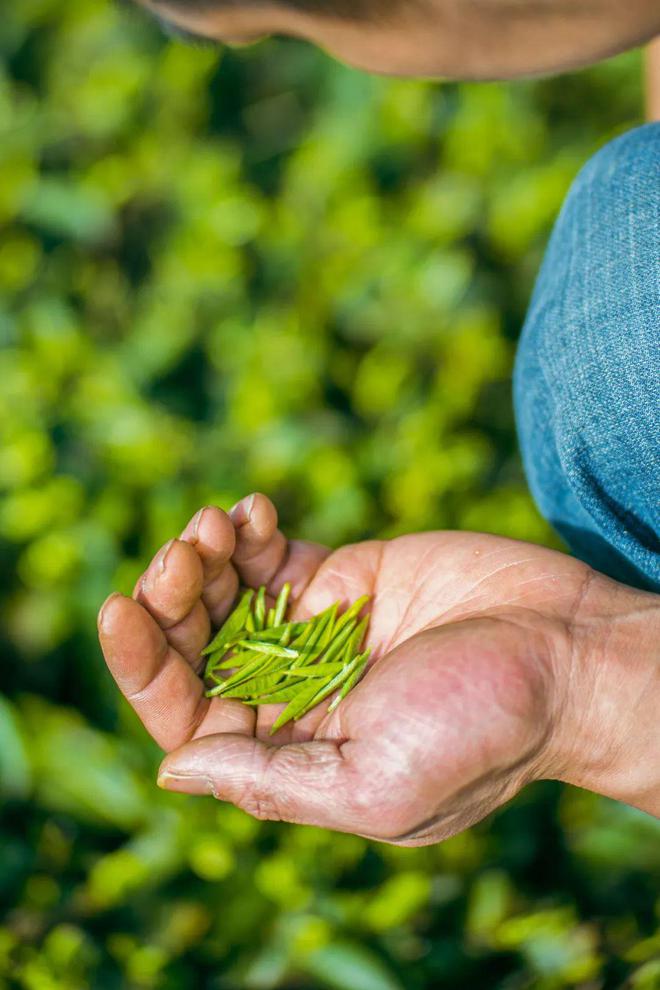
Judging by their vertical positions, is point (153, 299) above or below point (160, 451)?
above

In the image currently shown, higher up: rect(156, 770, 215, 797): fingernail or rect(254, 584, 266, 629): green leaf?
rect(254, 584, 266, 629): green leaf

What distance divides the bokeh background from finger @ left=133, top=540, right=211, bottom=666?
0.63m

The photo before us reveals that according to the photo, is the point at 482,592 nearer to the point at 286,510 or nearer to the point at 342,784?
the point at 342,784

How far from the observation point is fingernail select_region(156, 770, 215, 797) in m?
1.17

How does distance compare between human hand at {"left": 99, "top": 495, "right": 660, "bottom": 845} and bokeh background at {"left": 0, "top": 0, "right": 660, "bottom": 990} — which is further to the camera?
bokeh background at {"left": 0, "top": 0, "right": 660, "bottom": 990}

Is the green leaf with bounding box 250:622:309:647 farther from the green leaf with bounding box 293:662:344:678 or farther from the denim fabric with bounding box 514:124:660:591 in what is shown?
the denim fabric with bounding box 514:124:660:591

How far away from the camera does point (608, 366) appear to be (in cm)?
126

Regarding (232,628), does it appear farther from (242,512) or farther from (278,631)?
(242,512)

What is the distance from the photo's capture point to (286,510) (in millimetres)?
2174

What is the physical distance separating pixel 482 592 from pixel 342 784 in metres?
0.36

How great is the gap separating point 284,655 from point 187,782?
272mm

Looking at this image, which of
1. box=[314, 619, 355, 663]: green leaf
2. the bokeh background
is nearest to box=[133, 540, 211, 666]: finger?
box=[314, 619, 355, 663]: green leaf

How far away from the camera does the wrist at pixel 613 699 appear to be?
118 cm

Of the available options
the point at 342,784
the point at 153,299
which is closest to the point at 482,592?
the point at 342,784
